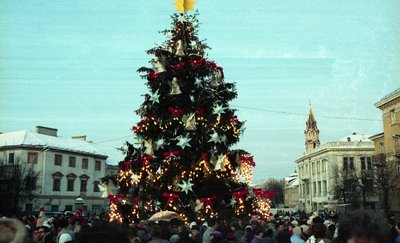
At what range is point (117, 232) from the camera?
280 centimetres

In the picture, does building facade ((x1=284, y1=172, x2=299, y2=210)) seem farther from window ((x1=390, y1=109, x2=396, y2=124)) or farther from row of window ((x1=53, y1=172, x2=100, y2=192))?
row of window ((x1=53, y1=172, x2=100, y2=192))

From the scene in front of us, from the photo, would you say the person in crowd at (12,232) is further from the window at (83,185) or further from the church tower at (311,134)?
the church tower at (311,134)

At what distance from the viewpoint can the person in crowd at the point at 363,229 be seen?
2.79 meters

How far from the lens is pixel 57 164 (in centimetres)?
5869

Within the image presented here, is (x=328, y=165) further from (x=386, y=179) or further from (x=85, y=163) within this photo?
(x=85, y=163)

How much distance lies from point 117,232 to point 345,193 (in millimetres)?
62573

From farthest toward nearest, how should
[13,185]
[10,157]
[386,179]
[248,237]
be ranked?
[10,157]
[386,179]
[13,185]
[248,237]

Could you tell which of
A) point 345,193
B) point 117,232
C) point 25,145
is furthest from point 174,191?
point 345,193

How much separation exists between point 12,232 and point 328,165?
84849 millimetres

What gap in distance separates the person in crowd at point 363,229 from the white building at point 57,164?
5396cm

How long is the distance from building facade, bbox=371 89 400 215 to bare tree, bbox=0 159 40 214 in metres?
39.9

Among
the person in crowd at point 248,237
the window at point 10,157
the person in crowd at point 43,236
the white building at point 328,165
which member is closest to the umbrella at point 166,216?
the person in crowd at point 248,237

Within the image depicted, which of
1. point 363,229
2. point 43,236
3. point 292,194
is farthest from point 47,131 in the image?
point 292,194

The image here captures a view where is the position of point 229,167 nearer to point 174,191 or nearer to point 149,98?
point 174,191
